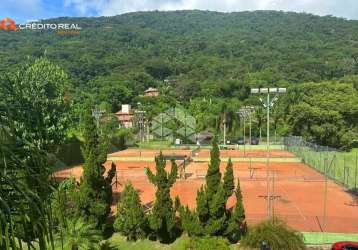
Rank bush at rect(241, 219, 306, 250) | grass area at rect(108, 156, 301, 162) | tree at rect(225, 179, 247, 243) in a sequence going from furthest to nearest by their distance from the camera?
grass area at rect(108, 156, 301, 162), tree at rect(225, 179, 247, 243), bush at rect(241, 219, 306, 250)

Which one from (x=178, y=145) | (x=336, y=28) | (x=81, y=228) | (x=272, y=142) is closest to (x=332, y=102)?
(x=272, y=142)

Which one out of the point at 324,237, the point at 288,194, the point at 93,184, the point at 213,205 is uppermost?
the point at 93,184

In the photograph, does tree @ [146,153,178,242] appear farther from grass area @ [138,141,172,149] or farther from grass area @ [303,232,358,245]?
grass area @ [138,141,172,149]

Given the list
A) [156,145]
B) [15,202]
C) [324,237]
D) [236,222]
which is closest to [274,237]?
[236,222]

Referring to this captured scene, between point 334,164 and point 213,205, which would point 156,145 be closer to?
point 334,164

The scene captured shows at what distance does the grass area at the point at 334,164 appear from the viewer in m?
26.4

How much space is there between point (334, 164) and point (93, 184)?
1809cm

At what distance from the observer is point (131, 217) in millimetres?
15844

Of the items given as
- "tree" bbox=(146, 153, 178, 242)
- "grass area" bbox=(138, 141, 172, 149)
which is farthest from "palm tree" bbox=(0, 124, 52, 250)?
"grass area" bbox=(138, 141, 172, 149)

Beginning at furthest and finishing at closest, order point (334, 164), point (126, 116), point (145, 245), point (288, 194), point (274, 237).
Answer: point (126, 116) < point (334, 164) < point (288, 194) < point (145, 245) < point (274, 237)

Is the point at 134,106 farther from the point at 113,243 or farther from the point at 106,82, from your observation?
the point at 113,243

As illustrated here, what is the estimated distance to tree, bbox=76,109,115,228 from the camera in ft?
52.5

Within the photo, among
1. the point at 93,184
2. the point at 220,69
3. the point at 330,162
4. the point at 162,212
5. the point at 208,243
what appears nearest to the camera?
the point at 208,243

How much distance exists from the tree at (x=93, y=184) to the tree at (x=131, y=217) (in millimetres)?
627
